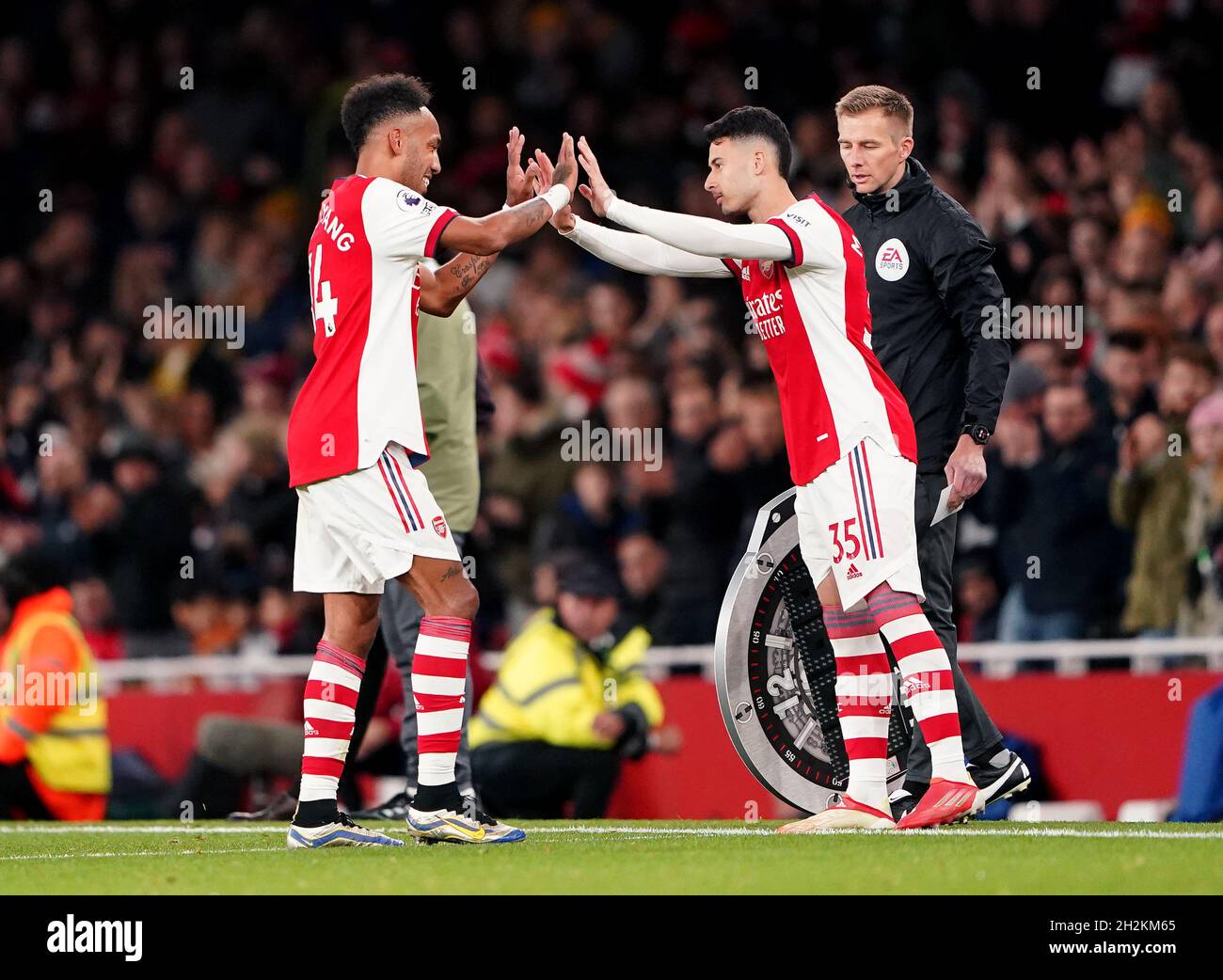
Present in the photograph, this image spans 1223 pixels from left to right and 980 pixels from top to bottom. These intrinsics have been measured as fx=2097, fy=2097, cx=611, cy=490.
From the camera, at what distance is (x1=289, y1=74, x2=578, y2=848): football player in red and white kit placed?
6.05 metres

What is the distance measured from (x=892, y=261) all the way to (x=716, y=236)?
3.32 ft

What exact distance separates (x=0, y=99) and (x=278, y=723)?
31.2 feet

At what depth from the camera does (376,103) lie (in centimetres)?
637

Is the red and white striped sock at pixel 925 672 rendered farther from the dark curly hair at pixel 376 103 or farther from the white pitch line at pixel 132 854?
the dark curly hair at pixel 376 103

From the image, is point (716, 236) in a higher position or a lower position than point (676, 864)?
higher

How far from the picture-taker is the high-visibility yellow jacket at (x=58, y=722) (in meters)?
9.70

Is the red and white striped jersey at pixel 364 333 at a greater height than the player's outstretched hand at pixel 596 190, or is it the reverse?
the player's outstretched hand at pixel 596 190

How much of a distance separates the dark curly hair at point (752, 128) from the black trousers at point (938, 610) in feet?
3.91

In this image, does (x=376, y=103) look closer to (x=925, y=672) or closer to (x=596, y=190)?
(x=596, y=190)

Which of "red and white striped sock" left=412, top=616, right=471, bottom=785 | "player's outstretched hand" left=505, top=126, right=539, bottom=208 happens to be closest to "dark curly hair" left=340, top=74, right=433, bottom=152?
"player's outstretched hand" left=505, top=126, right=539, bottom=208
